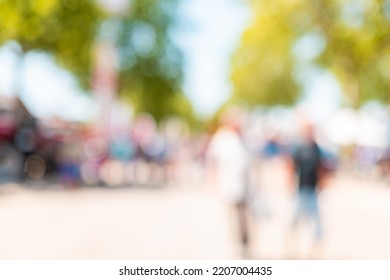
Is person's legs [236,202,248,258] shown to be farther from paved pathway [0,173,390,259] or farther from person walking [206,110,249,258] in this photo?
paved pathway [0,173,390,259]

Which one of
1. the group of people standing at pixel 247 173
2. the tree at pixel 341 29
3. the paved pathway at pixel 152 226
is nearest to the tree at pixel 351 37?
the tree at pixel 341 29

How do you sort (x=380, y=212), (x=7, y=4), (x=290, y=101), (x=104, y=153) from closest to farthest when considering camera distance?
1. (x=380, y=212)
2. (x=7, y=4)
3. (x=104, y=153)
4. (x=290, y=101)

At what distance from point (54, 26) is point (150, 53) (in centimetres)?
1709

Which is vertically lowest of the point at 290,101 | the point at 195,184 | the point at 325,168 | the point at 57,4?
the point at 325,168

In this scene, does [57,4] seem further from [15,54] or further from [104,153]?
[104,153]

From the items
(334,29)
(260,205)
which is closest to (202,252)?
(260,205)

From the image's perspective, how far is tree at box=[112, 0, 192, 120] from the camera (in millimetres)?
40156

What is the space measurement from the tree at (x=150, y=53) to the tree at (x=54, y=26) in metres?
13.0

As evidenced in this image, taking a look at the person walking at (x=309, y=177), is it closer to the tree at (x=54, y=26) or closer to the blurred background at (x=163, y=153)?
the blurred background at (x=163, y=153)

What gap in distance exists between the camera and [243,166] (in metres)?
8.99

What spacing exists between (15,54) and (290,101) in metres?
46.9

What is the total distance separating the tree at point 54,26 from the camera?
20.3 meters

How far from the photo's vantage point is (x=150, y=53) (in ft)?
132

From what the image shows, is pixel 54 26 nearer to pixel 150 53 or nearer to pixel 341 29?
pixel 341 29
